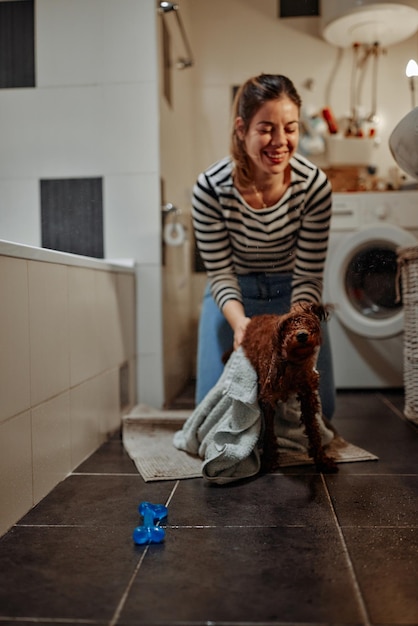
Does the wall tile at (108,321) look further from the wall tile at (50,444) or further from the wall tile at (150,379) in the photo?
the wall tile at (50,444)

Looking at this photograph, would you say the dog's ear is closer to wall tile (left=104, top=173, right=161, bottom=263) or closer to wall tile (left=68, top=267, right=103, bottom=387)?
wall tile (left=68, top=267, right=103, bottom=387)

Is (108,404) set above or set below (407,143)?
below

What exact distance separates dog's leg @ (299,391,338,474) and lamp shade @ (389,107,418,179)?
1.63 ft

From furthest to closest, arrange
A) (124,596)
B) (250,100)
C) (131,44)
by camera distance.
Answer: (131,44)
(250,100)
(124,596)

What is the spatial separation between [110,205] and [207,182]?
481 mm

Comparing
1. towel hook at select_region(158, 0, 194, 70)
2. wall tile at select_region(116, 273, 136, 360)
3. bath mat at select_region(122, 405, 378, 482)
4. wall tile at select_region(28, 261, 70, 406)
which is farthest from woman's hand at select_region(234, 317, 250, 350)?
towel hook at select_region(158, 0, 194, 70)

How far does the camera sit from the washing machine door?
162 cm

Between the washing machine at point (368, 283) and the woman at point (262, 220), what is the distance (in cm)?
24

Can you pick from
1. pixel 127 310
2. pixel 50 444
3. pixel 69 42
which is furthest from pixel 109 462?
pixel 69 42

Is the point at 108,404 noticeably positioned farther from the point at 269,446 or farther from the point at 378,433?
the point at 378,433

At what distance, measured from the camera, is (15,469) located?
105 centimetres

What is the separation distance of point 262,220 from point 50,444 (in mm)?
663

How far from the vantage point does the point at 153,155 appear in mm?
1835

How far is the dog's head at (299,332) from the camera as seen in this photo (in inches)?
45.7
